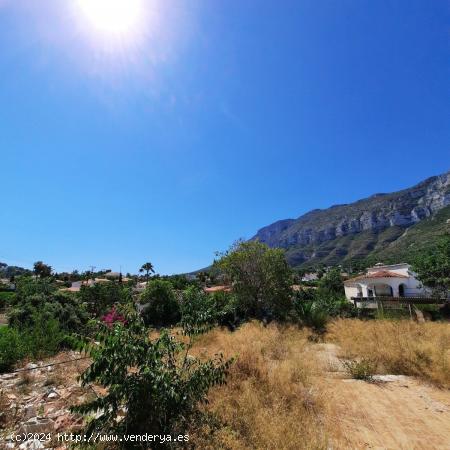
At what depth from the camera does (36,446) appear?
3.77 meters

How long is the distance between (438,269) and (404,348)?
1987 centimetres

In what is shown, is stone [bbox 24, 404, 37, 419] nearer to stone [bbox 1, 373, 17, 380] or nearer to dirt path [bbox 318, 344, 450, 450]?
stone [bbox 1, 373, 17, 380]

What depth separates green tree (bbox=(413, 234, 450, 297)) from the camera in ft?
76.5

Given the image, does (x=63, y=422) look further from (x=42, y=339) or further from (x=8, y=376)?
(x=42, y=339)

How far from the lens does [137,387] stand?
11.6 ft

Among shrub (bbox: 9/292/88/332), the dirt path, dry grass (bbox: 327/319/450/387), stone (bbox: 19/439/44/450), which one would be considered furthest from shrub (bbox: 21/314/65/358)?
dry grass (bbox: 327/319/450/387)

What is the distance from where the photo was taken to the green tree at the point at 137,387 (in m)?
3.53

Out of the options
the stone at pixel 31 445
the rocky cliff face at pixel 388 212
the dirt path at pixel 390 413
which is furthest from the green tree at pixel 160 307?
the rocky cliff face at pixel 388 212

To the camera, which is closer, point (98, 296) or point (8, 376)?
point (8, 376)

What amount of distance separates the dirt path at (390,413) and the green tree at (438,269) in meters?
21.0

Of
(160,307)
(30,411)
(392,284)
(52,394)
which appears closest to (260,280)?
(160,307)

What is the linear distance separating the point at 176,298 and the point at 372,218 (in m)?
126

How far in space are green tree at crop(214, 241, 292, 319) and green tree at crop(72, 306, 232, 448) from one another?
14.5 metres

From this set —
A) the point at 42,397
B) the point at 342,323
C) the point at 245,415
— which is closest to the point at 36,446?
the point at 42,397
